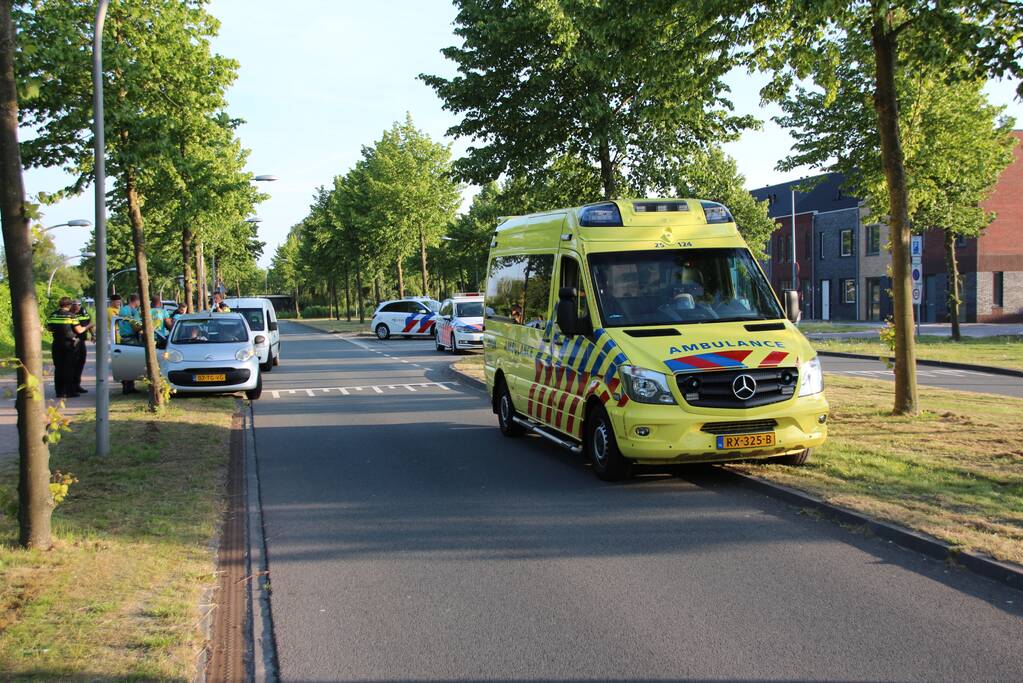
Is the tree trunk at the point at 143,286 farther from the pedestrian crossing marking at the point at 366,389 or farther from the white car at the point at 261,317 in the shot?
the white car at the point at 261,317

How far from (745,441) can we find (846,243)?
5152 cm

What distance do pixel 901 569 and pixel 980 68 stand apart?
5.70 meters

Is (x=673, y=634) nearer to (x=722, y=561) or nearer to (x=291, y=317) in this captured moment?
(x=722, y=561)

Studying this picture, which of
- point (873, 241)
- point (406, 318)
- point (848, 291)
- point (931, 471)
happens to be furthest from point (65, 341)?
point (848, 291)

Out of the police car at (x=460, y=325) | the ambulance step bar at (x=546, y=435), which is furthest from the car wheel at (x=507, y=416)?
the police car at (x=460, y=325)

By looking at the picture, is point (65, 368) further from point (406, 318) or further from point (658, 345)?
point (406, 318)

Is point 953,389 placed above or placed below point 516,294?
below

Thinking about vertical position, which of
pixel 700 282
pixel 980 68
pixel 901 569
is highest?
pixel 980 68

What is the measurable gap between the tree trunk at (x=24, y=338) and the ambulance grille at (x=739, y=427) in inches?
202

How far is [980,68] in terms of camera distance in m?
9.43

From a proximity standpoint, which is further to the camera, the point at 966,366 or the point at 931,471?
the point at 966,366

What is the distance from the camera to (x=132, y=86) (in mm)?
12273

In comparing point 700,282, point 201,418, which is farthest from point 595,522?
point 201,418

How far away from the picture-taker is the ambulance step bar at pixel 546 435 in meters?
9.74
